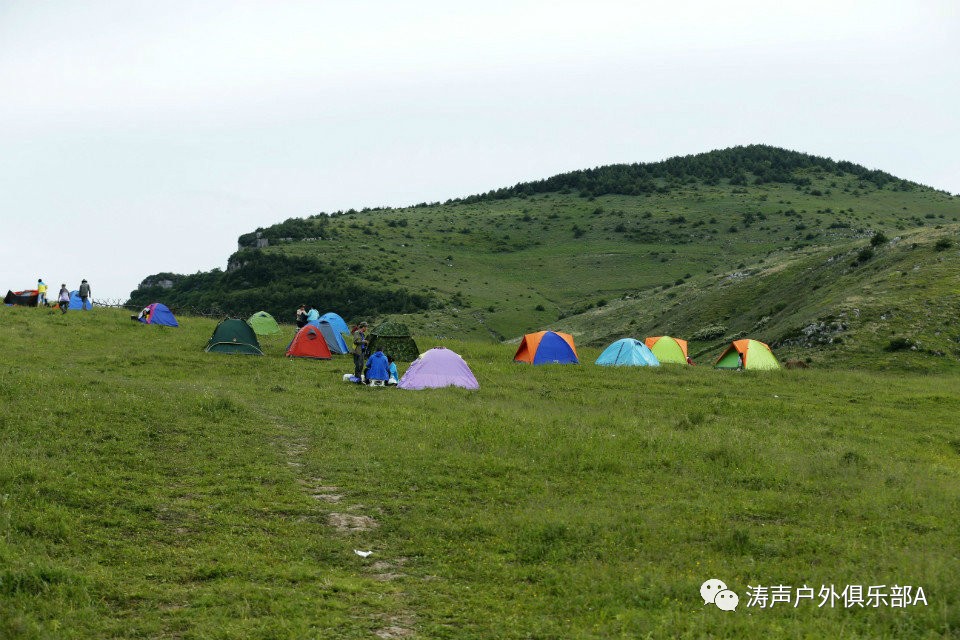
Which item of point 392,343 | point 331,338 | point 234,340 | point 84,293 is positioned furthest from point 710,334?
point 84,293

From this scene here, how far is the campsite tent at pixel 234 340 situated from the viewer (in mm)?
34219

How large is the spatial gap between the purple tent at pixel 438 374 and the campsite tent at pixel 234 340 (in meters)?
10.0

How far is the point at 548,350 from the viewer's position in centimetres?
3538

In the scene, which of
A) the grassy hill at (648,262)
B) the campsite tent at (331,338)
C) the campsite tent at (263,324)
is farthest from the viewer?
the campsite tent at (263,324)

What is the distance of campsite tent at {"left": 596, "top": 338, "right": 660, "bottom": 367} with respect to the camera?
34.7 m

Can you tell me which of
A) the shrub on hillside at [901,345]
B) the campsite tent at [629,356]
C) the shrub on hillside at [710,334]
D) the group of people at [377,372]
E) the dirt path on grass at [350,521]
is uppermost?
the shrub on hillside at [710,334]

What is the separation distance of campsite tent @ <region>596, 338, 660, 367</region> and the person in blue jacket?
11413 mm

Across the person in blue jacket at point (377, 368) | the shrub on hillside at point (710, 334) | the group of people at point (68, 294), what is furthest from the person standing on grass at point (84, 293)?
the shrub on hillside at point (710, 334)

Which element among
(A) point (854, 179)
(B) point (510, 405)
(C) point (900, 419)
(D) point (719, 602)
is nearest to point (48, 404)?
(B) point (510, 405)

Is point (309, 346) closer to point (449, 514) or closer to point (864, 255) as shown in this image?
point (449, 514)

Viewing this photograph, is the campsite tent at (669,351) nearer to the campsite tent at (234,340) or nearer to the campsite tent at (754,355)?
the campsite tent at (754,355)

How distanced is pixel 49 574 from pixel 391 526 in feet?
15.9

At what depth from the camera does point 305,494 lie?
14.0 m

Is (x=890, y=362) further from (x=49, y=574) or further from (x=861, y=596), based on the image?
(x=49, y=574)
